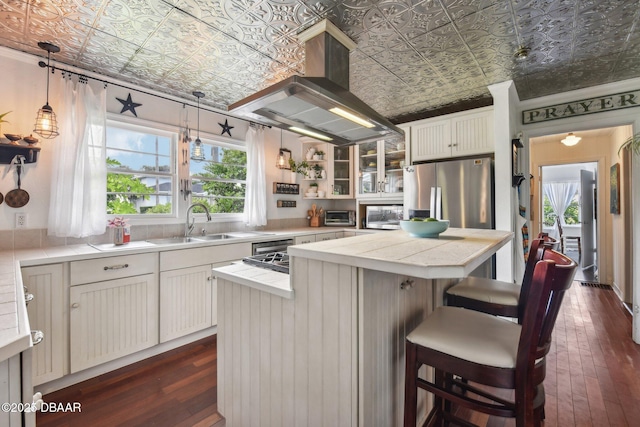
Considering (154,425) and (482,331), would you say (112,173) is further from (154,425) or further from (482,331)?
(482,331)

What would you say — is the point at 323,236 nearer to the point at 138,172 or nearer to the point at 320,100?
the point at 138,172

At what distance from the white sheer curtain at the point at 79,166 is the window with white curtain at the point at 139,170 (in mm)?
231

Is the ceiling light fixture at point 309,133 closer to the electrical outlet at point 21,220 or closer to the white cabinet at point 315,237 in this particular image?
the white cabinet at point 315,237

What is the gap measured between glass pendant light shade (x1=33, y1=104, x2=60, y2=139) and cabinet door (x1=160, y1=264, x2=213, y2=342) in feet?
4.53

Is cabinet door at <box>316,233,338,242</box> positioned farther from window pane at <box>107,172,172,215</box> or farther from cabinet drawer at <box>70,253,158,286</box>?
cabinet drawer at <box>70,253,158,286</box>

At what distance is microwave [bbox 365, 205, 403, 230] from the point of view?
12.9ft

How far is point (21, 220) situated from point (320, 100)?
2498 millimetres

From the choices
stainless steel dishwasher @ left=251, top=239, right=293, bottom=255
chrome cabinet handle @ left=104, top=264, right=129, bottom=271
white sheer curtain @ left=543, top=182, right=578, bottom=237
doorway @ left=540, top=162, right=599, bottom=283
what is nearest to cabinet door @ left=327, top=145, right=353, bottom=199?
stainless steel dishwasher @ left=251, top=239, right=293, bottom=255

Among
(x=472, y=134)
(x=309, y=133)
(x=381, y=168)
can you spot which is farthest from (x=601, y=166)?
(x=309, y=133)

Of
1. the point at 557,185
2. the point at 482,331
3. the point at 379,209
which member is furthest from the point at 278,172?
the point at 557,185

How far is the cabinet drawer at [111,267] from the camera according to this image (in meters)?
2.03

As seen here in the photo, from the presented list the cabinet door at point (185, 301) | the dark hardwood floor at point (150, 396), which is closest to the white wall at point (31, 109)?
the cabinet door at point (185, 301)

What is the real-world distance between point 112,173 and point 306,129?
202 cm

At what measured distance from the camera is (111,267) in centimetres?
217
